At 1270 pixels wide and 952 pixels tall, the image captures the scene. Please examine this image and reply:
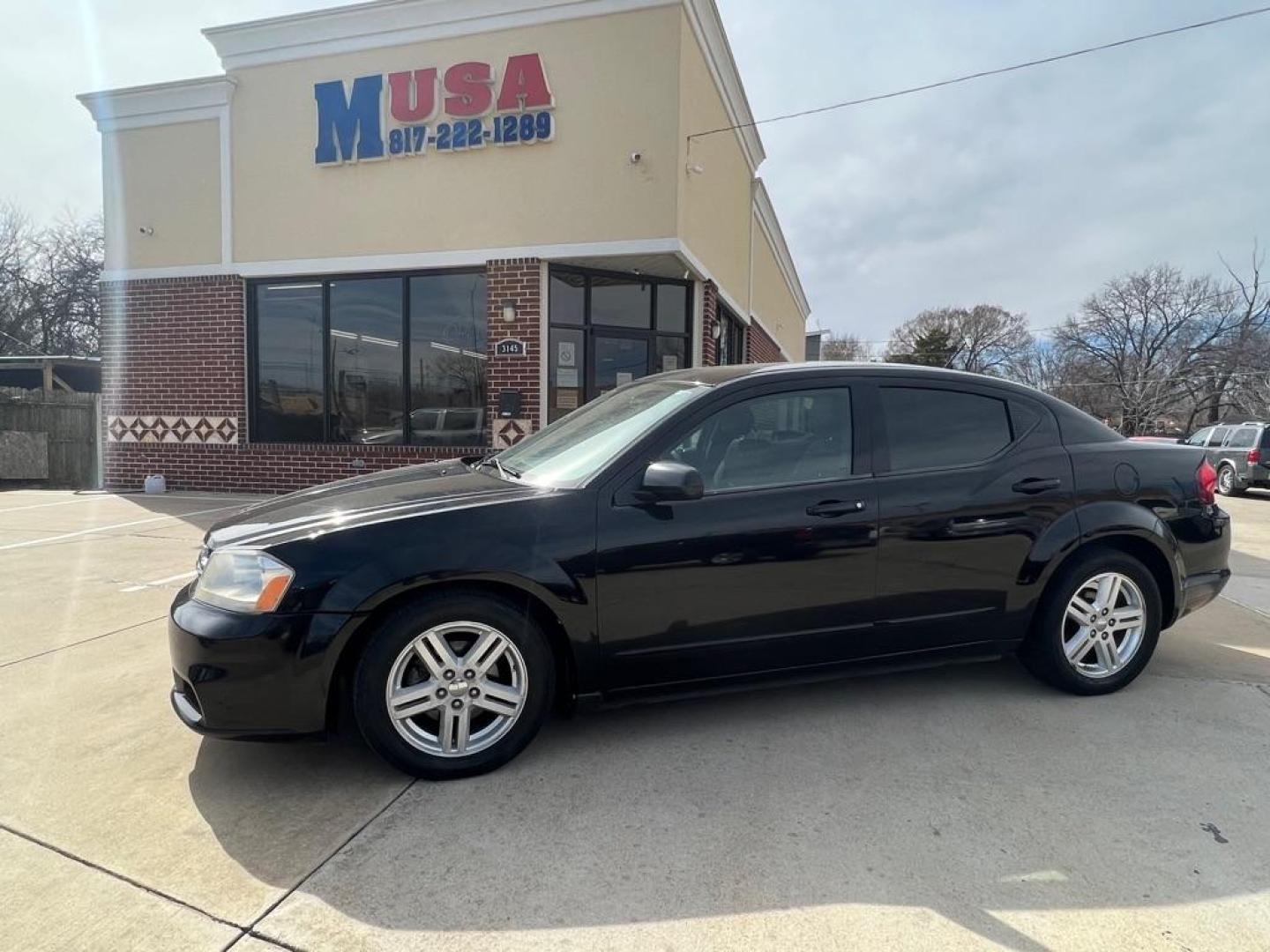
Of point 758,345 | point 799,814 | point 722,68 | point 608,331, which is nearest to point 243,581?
point 799,814

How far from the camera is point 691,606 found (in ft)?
9.37

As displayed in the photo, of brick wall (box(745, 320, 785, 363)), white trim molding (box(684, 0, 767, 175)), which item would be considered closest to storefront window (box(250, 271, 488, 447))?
white trim molding (box(684, 0, 767, 175))

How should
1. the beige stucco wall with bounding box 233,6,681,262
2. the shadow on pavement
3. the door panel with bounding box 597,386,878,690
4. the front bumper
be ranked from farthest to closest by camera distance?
1. the beige stucco wall with bounding box 233,6,681,262
2. the door panel with bounding box 597,386,878,690
3. the front bumper
4. the shadow on pavement

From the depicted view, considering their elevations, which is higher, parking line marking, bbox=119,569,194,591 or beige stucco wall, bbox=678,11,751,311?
beige stucco wall, bbox=678,11,751,311

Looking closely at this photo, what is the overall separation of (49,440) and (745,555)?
58.9 ft

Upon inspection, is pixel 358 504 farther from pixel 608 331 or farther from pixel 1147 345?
pixel 1147 345

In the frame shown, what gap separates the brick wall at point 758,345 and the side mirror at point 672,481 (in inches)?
454

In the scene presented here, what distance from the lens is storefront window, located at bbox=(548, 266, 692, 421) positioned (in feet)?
31.0

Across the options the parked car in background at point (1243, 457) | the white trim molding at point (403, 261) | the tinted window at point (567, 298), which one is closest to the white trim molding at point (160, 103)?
the white trim molding at point (403, 261)

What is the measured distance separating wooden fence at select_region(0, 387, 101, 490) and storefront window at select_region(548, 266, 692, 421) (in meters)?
11.6

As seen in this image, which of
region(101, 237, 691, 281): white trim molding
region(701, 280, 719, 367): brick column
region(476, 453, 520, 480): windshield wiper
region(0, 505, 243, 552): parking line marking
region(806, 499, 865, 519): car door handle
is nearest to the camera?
region(806, 499, 865, 519): car door handle

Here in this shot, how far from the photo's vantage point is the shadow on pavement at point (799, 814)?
211 centimetres

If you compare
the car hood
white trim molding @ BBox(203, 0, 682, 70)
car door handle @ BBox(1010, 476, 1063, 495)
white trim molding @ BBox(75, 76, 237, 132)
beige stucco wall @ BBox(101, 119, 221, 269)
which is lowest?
the car hood

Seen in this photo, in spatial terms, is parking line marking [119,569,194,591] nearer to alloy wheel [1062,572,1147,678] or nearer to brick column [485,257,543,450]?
brick column [485,257,543,450]
